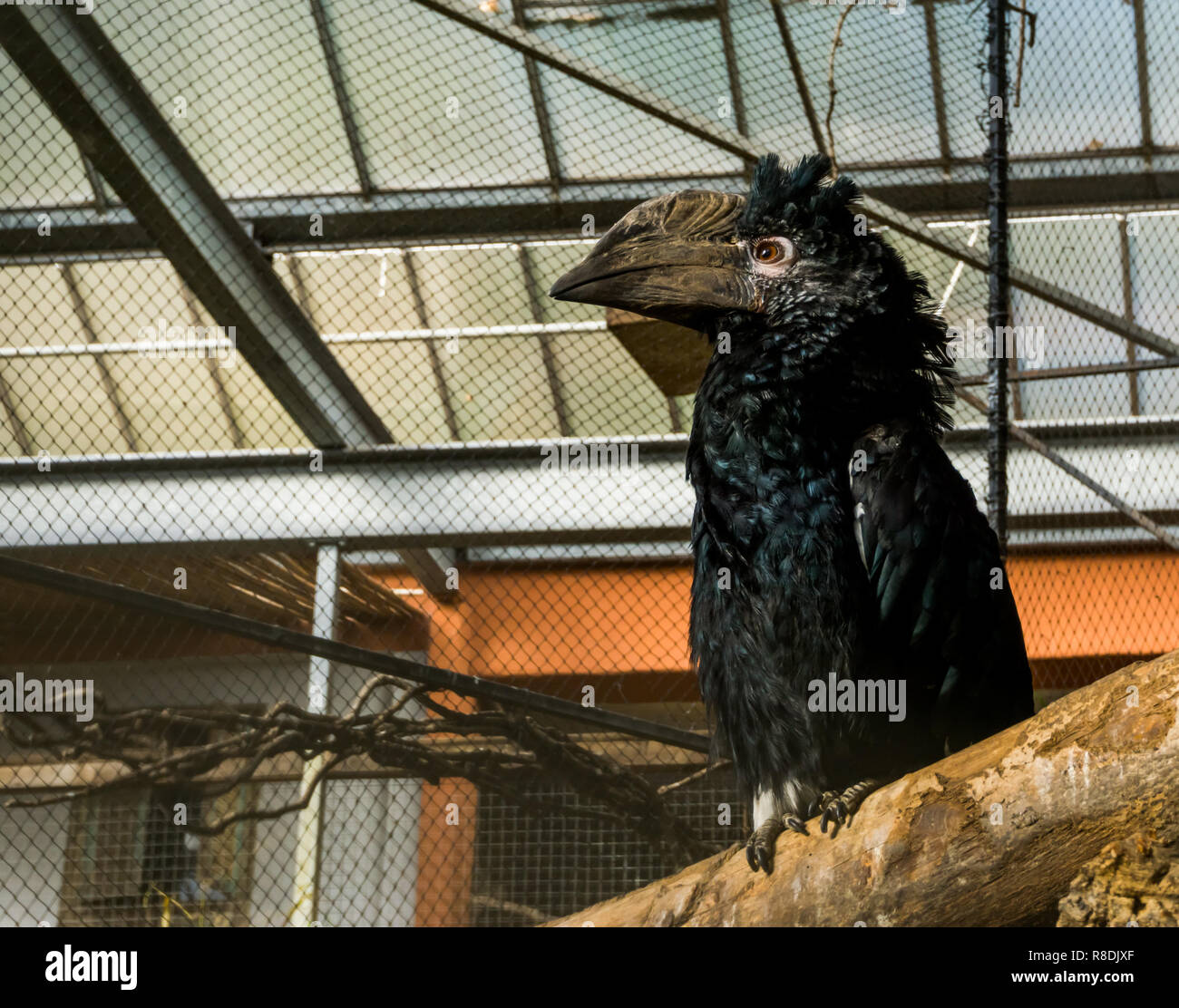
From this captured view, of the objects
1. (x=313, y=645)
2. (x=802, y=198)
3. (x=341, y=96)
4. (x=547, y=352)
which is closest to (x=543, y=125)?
(x=341, y=96)

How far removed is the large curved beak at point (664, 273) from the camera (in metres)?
2.31

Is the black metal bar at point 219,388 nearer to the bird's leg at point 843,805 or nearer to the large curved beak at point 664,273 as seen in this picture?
the large curved beak at point 664,273

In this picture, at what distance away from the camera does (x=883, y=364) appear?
2199 millimetres

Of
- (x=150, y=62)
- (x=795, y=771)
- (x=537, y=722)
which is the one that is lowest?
(x=795, y=771)

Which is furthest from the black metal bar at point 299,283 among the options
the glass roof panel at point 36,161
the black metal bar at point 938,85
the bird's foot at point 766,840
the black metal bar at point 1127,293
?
the bird's foot at point 766,840

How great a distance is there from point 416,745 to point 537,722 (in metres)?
0.38

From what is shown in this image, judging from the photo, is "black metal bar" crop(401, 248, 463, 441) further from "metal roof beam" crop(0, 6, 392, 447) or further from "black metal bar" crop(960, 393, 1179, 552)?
"black metal bar" crop(960, 393, 1179, 552)

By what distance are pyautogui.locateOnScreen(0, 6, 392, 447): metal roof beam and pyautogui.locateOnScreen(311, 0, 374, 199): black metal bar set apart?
136 centimetres

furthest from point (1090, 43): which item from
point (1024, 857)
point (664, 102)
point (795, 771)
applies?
point (1024, 857)

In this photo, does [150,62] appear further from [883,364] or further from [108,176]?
[883,364]

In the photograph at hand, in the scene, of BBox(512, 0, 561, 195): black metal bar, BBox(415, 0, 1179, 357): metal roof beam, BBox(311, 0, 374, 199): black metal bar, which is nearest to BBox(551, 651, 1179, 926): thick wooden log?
BBox(415, 0, 1179, 357): metal roof beam

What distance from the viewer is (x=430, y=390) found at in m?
6.27

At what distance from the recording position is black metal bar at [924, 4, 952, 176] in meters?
5.49

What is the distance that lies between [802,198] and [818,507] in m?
0.68
